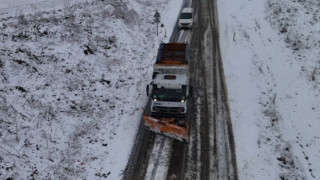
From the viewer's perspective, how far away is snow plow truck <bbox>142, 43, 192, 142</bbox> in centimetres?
1816

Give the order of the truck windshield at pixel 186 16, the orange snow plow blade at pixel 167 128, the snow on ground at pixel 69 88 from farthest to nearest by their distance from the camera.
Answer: the truck windshield at pixel 186 16 < the orange snow plow blade at pixel 167 128 < the snow on ground at pixel 69 88

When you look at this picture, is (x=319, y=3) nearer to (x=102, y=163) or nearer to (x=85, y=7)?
(x=85, y=7)

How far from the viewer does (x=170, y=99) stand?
19203 millimetres

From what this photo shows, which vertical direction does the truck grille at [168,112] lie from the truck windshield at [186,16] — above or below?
below

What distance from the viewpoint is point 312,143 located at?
62.5 feet

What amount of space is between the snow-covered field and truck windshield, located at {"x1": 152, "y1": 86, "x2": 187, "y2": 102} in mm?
2329

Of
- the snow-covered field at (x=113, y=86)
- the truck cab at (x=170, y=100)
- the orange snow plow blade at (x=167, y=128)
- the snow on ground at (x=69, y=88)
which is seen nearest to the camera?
the snow on ground at (x=69, y=88)

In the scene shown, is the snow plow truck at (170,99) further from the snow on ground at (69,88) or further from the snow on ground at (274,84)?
the snow on ground at (274,84)

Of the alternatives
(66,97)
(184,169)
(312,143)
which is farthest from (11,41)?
(312,143)

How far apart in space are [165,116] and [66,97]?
6507 millimetres

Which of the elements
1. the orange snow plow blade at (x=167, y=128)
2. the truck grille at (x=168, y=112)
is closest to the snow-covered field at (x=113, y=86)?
the orange snow plow blade at (x=167, y=128)

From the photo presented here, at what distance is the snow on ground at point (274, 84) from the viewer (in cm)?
1763

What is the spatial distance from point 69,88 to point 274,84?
1529 centimetres

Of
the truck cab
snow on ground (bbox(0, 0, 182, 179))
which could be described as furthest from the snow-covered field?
the truck cab
